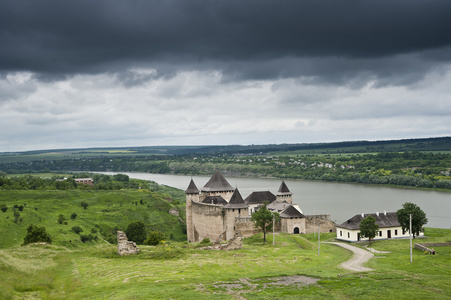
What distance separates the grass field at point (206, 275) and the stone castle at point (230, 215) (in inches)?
574

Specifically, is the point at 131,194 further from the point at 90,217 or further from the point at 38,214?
the point at 38,214

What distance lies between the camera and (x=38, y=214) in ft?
172

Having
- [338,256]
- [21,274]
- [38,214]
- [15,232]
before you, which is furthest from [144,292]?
[38,214]

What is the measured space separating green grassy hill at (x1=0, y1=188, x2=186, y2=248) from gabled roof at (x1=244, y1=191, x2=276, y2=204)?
419 inches

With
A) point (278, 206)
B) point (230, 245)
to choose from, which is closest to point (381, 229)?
point (278, 206)

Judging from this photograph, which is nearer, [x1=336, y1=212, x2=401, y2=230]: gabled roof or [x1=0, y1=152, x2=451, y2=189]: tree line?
[x1=336, y1=212, x2=401, y2=230]: gabled roof

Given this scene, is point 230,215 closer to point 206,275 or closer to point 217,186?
point 217,186

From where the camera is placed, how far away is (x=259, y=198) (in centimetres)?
5409

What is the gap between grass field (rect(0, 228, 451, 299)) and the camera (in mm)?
16453

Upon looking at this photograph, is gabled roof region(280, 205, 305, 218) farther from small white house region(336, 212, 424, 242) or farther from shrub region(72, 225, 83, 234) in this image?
shrub region(72, 225, 83, 234)

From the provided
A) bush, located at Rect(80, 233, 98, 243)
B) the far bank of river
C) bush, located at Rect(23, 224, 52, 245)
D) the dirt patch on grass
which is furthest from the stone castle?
the dirt patch on grass

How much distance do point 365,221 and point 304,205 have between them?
33027 millimetres

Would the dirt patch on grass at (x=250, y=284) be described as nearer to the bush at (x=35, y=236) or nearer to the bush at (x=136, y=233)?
the bush at (x=35, y=236)

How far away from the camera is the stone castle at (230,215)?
4388 centimetres
